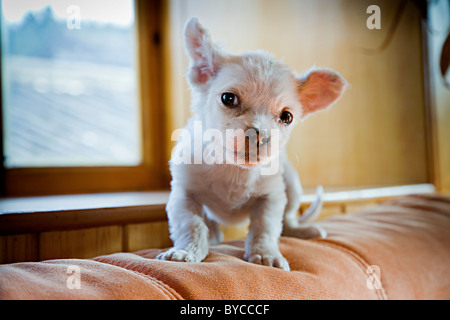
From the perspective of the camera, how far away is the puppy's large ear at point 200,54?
1025mm

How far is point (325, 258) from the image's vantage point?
3.38ft

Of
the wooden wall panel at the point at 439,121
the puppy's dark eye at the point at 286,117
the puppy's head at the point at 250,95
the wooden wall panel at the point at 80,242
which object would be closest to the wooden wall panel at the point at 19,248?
the wooden wall panel at the point at 80,242

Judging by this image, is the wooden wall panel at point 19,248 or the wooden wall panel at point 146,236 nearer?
the wooden wall panel at point 19,248

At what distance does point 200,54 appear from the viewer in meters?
1.08

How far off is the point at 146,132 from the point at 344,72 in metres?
1.39

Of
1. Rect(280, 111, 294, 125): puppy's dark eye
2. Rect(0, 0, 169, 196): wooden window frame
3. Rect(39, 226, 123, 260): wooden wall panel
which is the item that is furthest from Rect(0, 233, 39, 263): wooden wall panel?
Rect(0, 0, 169, 196): wooden window frame

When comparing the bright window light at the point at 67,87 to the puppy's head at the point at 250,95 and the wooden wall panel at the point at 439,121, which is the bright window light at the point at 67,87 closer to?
the puppy's head at the point at 250,95

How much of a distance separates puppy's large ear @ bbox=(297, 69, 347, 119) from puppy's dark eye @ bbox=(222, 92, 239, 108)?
27 cm

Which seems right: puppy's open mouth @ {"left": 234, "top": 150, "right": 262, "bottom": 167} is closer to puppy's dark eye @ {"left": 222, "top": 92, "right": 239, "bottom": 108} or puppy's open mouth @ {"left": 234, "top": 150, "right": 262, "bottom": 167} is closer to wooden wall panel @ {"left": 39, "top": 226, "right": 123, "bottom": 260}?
puppy's dark eye @ {"left": 222, "top": 92, "right": 239, "bottom": 108}

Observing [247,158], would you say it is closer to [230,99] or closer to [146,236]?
[230,99]

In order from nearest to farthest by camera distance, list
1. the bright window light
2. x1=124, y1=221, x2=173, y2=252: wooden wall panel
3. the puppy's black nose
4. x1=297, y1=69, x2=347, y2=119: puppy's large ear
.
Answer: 1. the puppy's black nose
2. x1=297, y1=69, x2=347, y2=119: puppy's large ear
3. x1=124, y1=221, x2=173, y2=252: wooden wall panel
4. the bright window light

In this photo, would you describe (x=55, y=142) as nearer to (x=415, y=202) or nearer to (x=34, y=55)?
(x=34, y=55)

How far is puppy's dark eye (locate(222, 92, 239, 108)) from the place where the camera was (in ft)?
3.10
